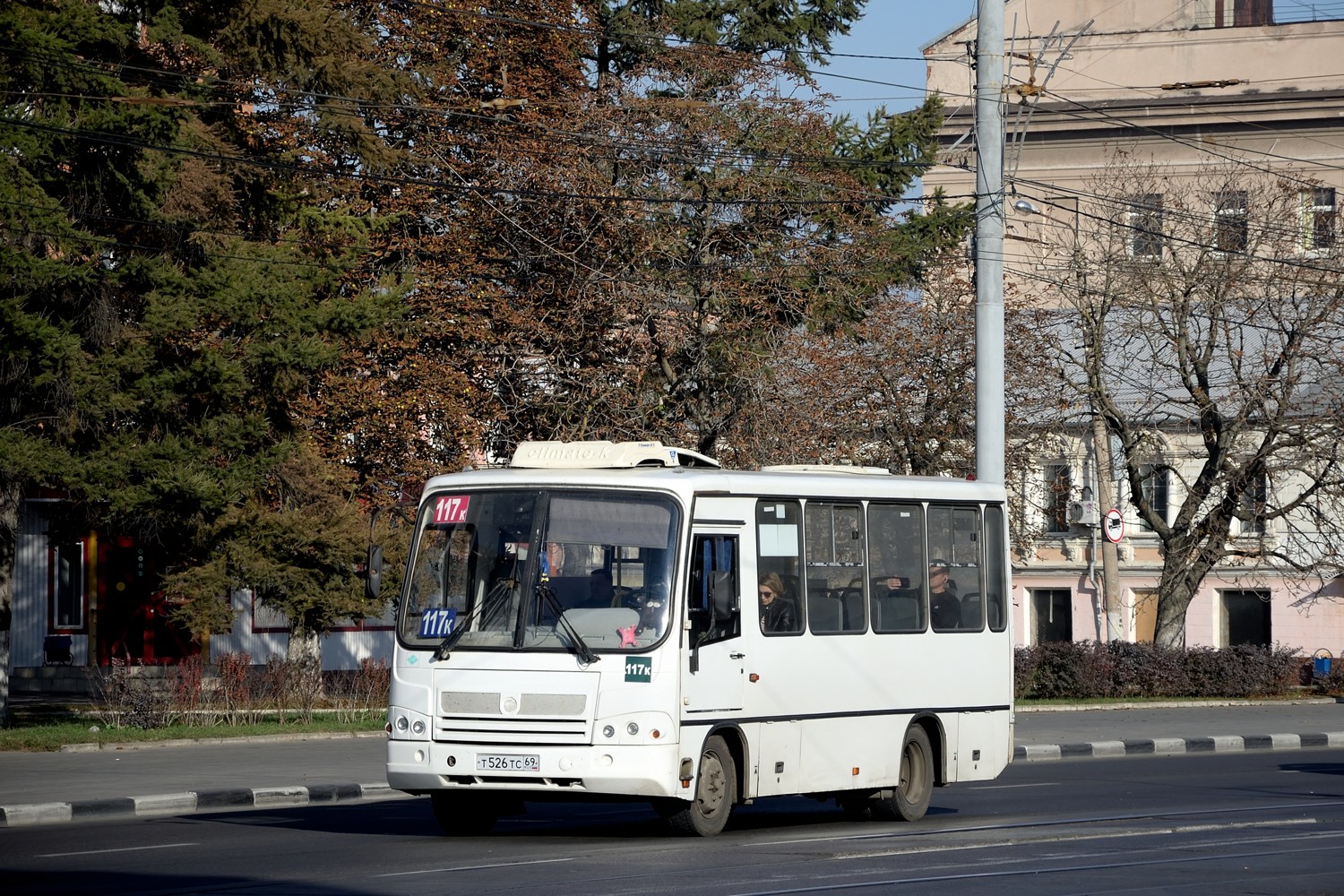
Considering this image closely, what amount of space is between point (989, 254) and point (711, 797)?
12155 mm

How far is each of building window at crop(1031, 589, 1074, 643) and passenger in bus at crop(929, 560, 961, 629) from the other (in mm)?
39255

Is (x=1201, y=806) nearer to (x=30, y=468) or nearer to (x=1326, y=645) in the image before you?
(x=30, y=468)

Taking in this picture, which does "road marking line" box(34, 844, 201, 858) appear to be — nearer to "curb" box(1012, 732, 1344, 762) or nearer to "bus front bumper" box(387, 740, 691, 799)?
"bus front bumper" box(387, 740, 691, 799)

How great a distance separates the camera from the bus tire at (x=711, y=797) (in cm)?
1423

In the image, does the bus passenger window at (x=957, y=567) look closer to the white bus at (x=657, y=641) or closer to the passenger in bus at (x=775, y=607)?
the white bus at (x=657, y=641)

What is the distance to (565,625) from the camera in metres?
14.0

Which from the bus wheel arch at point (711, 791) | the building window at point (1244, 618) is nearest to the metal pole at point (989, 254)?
the bus wheel arch at point (711, 791)

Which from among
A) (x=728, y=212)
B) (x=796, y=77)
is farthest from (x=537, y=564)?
(x=796, y=77)

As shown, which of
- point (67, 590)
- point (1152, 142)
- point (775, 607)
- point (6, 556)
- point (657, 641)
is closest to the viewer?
point (657, 641)

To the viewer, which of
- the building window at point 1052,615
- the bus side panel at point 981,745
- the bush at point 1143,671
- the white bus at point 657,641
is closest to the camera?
the white bus at point 657,641

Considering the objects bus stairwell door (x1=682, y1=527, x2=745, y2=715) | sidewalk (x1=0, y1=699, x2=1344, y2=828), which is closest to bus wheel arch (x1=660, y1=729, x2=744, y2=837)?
bus stairwell door (x1=682, y1=527, x2=745, y2=715)

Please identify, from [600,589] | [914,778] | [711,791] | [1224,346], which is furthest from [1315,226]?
[600,589]

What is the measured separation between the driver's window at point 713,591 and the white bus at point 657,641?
0.02 meters

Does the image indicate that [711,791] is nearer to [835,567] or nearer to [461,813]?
[461,813]
